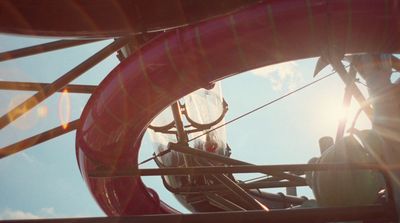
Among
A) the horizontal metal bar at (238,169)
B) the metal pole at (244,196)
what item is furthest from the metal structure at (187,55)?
the metal pole at (244,196)

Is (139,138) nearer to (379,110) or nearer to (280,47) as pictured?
(280,47)

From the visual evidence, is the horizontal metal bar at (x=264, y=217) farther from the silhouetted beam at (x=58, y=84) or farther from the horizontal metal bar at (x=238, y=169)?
the silhouetted beam at (x=58, y=84)

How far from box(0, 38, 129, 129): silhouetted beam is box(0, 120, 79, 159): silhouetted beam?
13.0 inches

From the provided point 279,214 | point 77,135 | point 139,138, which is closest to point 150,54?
point 139,138

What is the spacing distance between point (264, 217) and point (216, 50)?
2.55 metres

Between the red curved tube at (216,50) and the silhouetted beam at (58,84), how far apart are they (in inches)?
14.8

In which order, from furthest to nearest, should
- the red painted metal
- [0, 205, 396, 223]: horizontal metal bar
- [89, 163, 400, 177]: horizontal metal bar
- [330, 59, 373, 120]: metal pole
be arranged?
[330, 59, 373, 120]: metal pole, the red painted metal, [89, 163, 400, 177]: horizontal metal bar, [0, 205, 396, 223]: horizontal metal bar

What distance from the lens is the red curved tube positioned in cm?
456

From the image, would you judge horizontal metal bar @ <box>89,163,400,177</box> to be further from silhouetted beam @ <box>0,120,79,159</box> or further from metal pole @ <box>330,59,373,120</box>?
silhouetted beam @ <box>0,120,79,159</box>

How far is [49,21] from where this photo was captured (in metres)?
3.88

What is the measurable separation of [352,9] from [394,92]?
1.49 meters

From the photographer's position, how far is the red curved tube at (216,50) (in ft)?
15.0

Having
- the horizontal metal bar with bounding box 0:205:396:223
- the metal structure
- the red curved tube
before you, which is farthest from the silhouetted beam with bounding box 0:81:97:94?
the horizontal metal bar with bounding box 0:205:396:223

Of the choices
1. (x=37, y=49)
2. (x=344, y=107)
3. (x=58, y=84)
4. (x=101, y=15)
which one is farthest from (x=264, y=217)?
(x=37, y=49)
